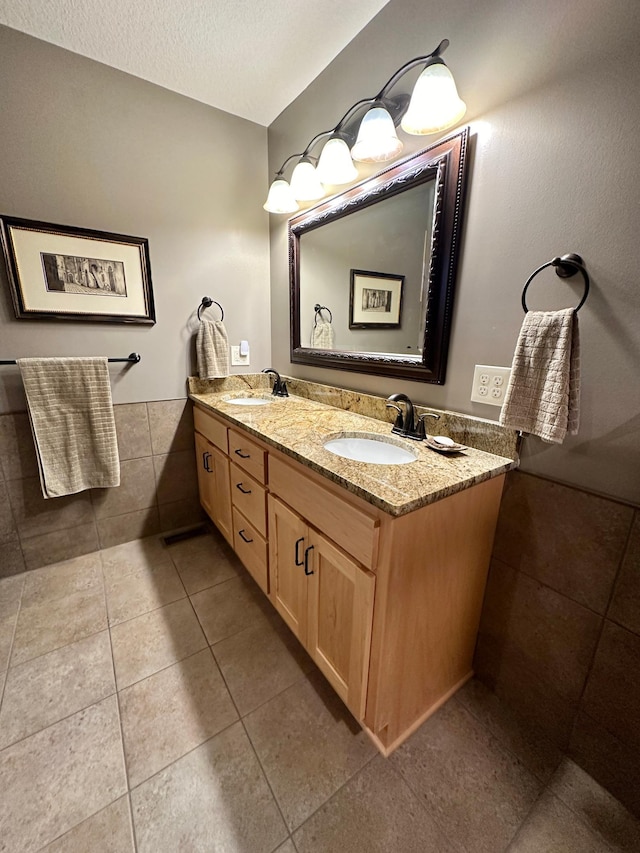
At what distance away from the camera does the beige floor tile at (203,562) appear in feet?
5.52

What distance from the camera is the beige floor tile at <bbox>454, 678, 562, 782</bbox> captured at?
978 millimetres

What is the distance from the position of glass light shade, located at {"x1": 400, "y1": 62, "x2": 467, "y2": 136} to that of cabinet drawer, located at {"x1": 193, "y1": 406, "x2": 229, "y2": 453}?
1.32 m

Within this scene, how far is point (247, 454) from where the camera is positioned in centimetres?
137

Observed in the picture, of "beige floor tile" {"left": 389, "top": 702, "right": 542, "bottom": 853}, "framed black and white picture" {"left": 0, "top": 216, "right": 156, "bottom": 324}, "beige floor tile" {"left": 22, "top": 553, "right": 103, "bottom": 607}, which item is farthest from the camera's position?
"beige floor tile" {"left": 22, "top": 553, "right": 103, "bottom": 607}

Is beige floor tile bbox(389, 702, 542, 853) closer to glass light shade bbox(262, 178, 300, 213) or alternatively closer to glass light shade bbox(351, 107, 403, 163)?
glass light shade bbox(351, 107, 403, 163)

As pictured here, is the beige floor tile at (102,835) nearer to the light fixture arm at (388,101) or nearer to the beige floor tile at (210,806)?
the beige floor tile at (210,806)

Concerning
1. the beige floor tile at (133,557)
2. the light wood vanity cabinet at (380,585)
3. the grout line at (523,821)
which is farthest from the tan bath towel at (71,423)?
the grout line at (523,821)

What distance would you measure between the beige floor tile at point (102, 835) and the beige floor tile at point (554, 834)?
946 millimetres

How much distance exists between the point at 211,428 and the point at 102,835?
4.43 feet

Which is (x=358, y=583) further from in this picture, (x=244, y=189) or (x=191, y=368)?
(x=244, y=189)

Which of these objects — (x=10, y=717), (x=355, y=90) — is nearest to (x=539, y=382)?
(x=355, y=90)

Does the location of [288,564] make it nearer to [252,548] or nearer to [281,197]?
[252,548]

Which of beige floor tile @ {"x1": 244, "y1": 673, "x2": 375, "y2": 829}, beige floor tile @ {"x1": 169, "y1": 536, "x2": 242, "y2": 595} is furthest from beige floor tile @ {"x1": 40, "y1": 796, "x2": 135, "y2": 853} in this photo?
beige floor tile @ {"x1": 169, "y1": 536, "x2": 242, "y2": 595}

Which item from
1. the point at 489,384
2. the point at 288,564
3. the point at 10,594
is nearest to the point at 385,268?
the point at 489,384
